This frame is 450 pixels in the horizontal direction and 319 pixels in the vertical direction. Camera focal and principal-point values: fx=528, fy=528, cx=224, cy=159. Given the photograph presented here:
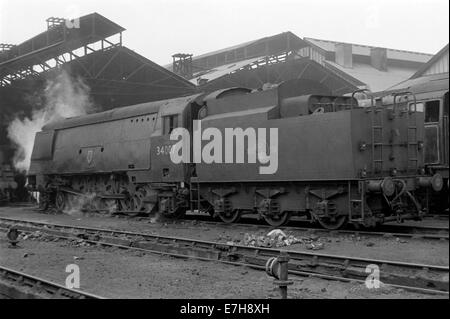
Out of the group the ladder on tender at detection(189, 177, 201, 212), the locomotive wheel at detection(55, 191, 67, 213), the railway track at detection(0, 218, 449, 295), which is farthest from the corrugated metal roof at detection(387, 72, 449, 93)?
the locomotive wheel at detection(55, 191, 67, 213)

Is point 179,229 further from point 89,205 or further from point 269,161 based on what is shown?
point 89,205

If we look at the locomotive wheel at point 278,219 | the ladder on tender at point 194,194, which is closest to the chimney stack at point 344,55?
the ladder on tender at point 194,194

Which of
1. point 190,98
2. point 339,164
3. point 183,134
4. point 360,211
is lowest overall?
point 360,211

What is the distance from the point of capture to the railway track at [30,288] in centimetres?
619

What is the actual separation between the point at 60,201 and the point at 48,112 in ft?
22.7

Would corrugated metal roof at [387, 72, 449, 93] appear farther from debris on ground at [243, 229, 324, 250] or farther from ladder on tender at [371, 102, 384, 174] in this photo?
debris on ground at [243, 229, 324, 250]

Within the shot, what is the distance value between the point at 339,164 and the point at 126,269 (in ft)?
14.7

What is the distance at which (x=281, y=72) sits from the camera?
2344 cm

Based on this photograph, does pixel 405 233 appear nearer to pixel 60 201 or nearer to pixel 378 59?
pixel 378 59

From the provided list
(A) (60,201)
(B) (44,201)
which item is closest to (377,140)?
(A) (60,201)

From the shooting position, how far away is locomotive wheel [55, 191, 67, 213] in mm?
19422

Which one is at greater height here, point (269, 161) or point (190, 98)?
point (190, 98)

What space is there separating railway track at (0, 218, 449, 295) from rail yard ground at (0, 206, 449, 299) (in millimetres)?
229
